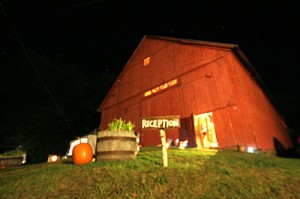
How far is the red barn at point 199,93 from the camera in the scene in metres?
9.23

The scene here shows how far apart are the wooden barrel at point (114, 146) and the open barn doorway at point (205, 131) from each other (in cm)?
530

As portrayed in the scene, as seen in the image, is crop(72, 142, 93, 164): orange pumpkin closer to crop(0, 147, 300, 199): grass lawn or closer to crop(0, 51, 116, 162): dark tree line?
crop(0, 147, 300, 199): grass lawn

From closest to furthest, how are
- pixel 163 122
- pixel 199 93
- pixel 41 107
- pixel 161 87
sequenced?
pixel 163 122, pixel 199 93, pixel 161 87, pixel 41 107

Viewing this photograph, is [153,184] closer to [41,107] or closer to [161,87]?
[161,87]

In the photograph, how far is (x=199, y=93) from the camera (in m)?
10.6

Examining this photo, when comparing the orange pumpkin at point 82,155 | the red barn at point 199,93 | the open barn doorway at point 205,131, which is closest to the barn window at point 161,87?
the red barn at point 199,93

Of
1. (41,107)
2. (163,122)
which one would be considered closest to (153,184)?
(163,122)

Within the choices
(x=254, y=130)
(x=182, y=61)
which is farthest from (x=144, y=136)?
(x=254, y=130)

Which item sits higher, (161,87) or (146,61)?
(146,61)

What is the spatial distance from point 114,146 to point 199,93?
22.2 feet

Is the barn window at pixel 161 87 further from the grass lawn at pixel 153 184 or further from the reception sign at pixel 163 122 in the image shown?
the grass lawn at pixel 153 184

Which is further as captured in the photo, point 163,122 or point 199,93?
point 199,93

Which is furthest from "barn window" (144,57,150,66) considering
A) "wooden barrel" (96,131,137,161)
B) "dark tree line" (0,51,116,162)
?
"dark tree line" (0,51,116,162)

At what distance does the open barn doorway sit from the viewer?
9.68 meters
